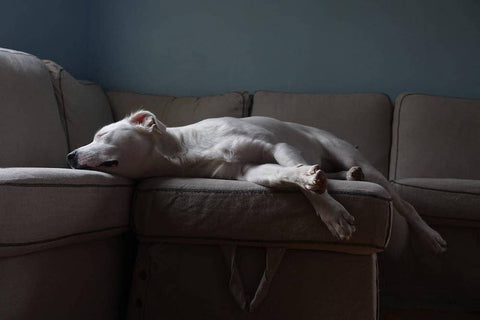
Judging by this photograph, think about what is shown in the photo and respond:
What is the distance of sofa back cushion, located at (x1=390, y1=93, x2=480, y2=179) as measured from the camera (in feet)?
9.21

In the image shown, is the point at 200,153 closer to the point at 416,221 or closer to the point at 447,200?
the point at 416,221

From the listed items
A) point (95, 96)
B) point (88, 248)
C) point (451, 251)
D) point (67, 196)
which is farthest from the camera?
point (95, 96)

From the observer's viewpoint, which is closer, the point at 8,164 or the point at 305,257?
the point at 305,257

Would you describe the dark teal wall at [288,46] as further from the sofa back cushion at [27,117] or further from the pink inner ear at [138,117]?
the pink inner ear at [138,117]

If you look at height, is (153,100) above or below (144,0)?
below

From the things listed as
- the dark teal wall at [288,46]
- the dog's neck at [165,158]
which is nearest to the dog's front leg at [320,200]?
the dog's neck at [165,158]

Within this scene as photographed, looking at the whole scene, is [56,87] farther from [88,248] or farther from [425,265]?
[425,265]

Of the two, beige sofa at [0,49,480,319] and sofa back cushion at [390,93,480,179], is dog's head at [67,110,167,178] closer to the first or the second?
beige sofa at [0,49,480,319]

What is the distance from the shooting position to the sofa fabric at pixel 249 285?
1547 millimetres

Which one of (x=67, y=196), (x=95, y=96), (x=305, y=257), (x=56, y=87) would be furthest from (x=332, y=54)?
(x=67, y=196)

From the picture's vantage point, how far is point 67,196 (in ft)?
4.90

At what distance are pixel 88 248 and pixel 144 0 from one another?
96.6 inches

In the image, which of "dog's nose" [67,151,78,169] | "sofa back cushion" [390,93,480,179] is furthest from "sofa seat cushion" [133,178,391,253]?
"sofa back cushion" [390,93,480,179]

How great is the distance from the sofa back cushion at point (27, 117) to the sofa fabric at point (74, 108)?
138mm
